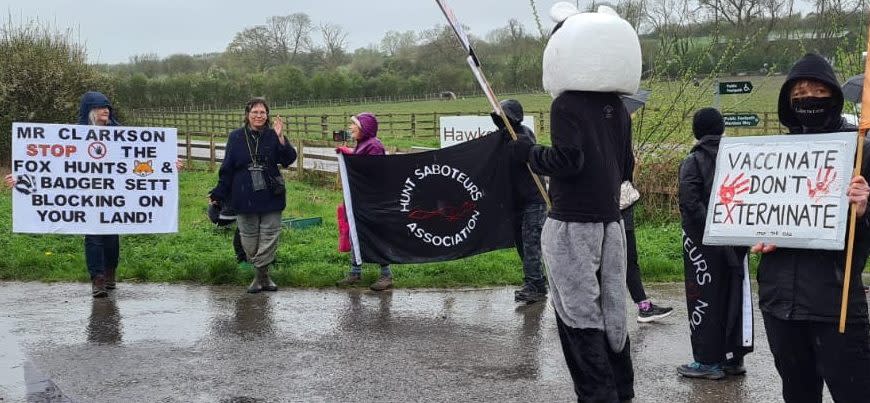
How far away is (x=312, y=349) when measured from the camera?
643cm

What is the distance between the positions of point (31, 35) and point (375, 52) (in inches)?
1375

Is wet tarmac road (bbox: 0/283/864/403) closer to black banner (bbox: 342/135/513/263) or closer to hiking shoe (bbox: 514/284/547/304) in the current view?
hiking shoe (bbox: 514/284/547/304)

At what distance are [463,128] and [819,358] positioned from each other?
1027 centimetres

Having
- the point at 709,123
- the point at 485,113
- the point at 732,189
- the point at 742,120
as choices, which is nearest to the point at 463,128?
the point at 742,120

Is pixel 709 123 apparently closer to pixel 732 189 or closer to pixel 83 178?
pixel 732 189

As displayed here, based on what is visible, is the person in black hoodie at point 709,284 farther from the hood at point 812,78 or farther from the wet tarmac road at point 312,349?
the hood at point 812,78

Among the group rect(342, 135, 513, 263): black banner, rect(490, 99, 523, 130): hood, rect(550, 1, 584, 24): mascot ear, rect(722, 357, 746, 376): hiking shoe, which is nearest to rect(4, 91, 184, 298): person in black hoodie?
rect(342, 135, 513, 263): black banner

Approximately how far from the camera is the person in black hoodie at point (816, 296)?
3.72 m

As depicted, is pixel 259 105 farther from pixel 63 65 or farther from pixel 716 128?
pixel 63 65

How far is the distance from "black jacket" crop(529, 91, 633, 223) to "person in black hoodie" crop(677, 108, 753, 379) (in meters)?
0.94

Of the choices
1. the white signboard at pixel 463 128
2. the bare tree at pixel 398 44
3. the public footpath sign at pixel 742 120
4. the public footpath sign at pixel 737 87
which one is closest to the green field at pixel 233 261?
the public footpath sign at pixel 742 120

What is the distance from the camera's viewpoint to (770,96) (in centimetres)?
1709

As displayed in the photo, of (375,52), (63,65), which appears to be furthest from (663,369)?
(375,52)

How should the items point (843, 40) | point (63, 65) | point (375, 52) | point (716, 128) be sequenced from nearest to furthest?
point (716, 128) → point (843, 40) → point (63, 65) → point (375, 52)
